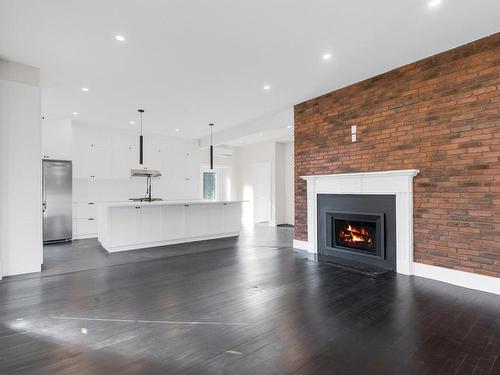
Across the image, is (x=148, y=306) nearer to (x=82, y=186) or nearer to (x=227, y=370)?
(x=227, y=370)

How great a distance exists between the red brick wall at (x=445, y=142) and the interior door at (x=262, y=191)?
16.2ft

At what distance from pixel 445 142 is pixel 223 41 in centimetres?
299

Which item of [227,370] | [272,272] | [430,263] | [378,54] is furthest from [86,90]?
[430,263]

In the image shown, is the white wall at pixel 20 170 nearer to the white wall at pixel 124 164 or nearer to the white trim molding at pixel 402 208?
the white wall at pixel 124 164

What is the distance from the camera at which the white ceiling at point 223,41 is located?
270cm

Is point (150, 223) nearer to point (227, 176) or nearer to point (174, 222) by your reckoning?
point (174, 222)

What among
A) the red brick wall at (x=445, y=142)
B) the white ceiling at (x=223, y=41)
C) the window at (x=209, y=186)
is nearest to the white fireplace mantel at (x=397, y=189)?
the red brick wall at (x=445, y=142)

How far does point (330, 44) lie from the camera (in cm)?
335

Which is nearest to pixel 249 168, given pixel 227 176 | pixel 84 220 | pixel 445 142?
pixel 227 176

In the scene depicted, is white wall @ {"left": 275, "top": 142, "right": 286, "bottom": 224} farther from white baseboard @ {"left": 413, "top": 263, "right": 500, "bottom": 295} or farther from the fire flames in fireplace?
white baseboard @ {"left": 413, "top": 263, "right": 500, "bottom": 295}

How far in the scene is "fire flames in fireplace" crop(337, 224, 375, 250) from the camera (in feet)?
14.6

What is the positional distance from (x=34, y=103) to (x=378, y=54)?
4.73 metres

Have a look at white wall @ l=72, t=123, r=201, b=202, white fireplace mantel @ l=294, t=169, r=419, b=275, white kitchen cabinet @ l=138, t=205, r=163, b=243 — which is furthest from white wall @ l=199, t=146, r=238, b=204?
white fireplace mantel @ l=294, t=169, r=419, b=275

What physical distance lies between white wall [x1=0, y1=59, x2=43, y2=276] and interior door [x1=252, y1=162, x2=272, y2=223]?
6541 millimetres
